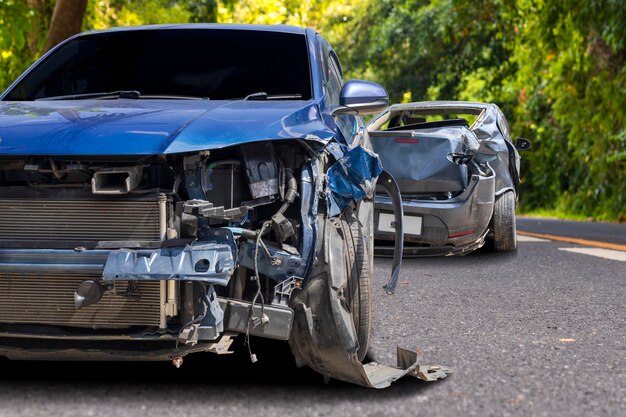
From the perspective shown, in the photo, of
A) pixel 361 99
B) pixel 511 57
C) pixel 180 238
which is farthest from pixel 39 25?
pixel 511 57

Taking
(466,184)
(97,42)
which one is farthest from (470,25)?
(97,42)

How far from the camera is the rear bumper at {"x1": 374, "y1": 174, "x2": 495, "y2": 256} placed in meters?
→ 9.09

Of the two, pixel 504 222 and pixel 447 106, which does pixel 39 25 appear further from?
pixel 504 222

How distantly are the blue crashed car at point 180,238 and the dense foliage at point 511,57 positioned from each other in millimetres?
8612

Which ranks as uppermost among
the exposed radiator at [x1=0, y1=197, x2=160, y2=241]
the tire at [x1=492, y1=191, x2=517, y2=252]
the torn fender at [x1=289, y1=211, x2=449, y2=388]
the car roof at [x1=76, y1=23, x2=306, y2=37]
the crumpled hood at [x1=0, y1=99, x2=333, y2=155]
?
the car roof at [x1=76, y1=23, x2=306, y2=37]

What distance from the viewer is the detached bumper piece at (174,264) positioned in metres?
4.03

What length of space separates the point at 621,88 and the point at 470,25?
20.5ft

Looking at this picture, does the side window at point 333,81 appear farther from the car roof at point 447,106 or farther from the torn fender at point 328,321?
the car roof at point 447,106

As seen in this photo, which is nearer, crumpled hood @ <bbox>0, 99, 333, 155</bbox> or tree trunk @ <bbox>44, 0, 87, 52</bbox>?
crumpled hood @ <bbox>0, 99, 333, 155</bbox>

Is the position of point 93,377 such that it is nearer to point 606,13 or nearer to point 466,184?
point 466,184

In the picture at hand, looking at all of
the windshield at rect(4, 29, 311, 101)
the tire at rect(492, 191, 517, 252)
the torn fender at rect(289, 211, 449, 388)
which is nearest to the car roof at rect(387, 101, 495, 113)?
the tire at rect(492, 191, 517, 252)

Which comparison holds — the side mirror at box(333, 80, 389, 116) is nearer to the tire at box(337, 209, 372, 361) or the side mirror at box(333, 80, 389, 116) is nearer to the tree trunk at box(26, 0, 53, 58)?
the tire at box(337, 209, 372, 361)

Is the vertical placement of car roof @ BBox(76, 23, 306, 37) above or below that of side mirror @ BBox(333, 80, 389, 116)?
above

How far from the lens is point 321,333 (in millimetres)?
4328
